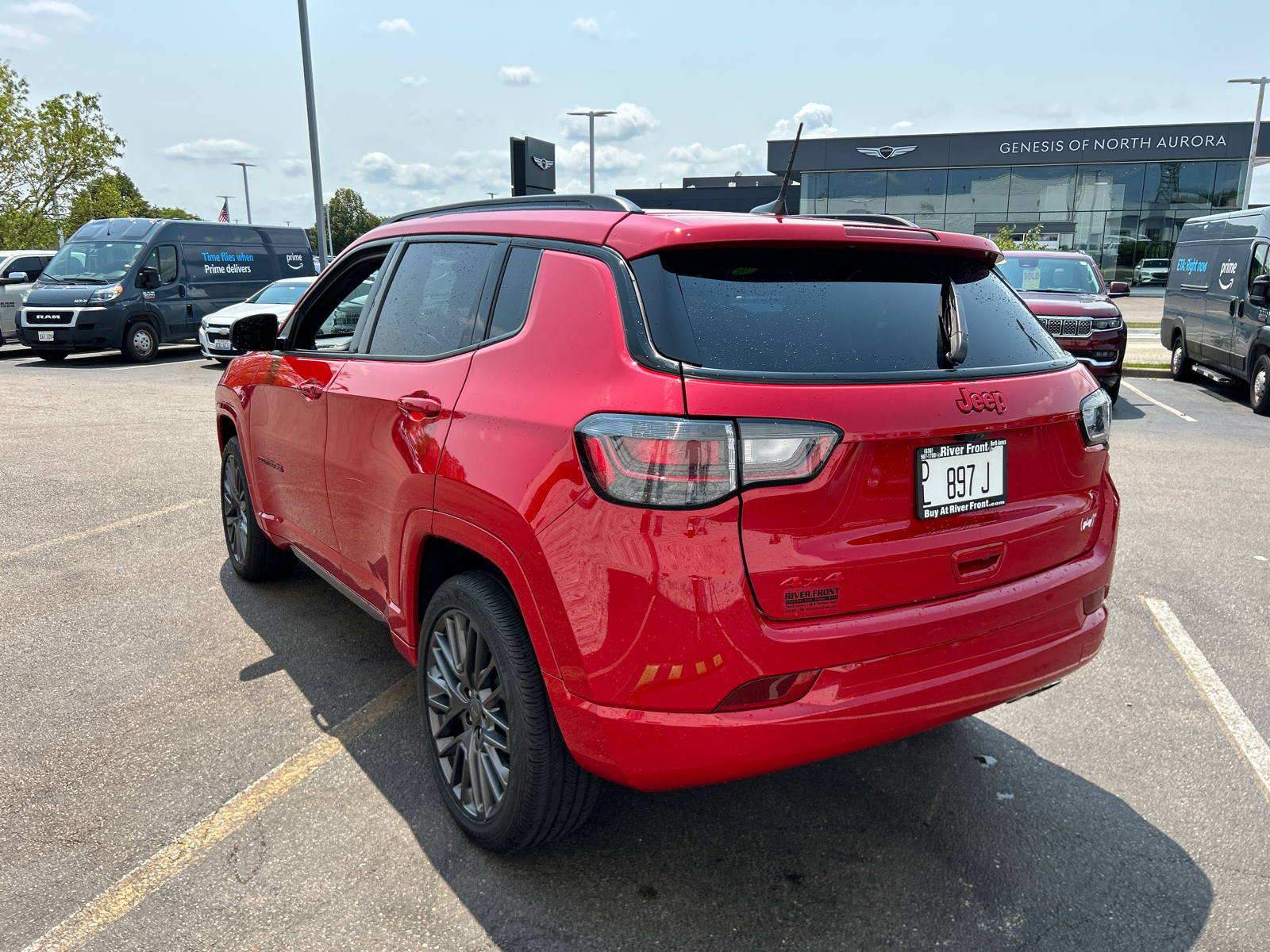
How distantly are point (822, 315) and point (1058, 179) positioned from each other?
148 feet

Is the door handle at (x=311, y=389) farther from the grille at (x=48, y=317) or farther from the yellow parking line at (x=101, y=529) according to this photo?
the grille at (x=48, y=317)

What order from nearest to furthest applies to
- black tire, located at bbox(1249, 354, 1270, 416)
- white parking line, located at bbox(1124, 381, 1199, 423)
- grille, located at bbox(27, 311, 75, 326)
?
white parking line, located at bbox(1124, 381, 1199, 423)
black tire, located at bbox(1249, 354, 1270, 416)
grille, located at bbox(27, 311, 75, 326)

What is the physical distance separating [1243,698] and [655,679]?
2843 millimetres

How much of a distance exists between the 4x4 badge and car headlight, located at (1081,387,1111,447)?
389 mm

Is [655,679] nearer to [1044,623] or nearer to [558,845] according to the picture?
[558,845]

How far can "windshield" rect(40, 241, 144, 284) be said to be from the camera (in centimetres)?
1684

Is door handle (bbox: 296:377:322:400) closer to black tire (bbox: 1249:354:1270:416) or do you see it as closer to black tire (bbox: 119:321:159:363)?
black tire (bbox: 1249:354:1270:416)

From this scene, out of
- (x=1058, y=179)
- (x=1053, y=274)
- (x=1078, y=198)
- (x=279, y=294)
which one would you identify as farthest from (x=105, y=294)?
(x=1078, y=198)

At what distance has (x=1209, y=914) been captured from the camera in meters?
2.44

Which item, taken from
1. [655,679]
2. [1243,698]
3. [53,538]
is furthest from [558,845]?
[53,538]

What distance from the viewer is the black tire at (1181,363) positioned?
14.1 metres

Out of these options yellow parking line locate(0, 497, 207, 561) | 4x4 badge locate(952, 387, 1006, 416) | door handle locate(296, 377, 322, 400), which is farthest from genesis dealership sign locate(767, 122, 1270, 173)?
4x4 badge locate(952, 387, 1006, 416)

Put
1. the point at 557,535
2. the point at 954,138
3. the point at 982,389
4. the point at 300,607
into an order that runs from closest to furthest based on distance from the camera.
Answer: the point at 557,535, the point at 982,389, the point at 300,607, the point at 954,138

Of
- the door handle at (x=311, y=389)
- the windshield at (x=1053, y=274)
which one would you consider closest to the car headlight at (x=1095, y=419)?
the door handle at (x=311, y=389)
